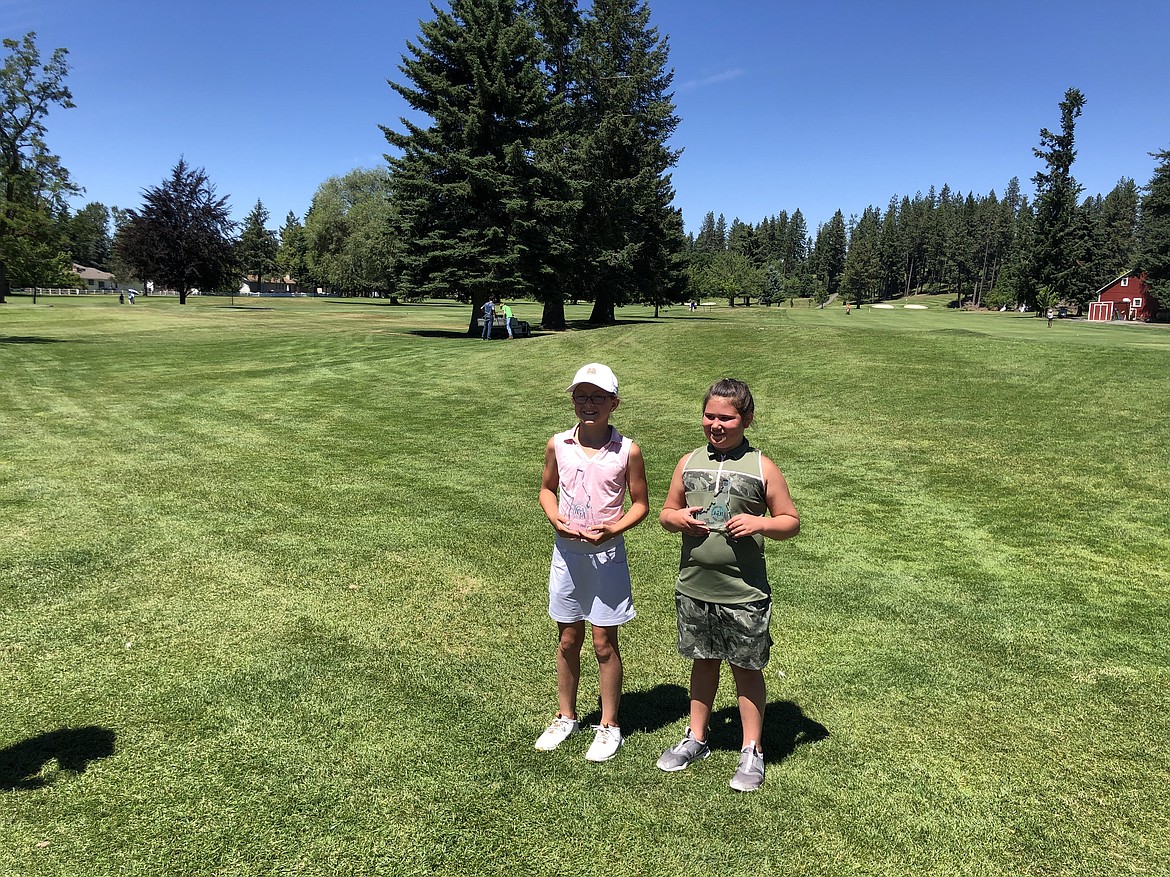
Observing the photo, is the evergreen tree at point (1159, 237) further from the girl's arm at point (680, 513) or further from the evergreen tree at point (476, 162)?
the girl's arm at point (680, 513)

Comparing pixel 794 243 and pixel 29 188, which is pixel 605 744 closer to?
pixel 29 188

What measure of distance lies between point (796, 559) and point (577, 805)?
13.9 feet

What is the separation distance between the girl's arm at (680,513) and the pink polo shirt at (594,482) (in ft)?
0.84

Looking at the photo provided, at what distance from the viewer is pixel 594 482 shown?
A: 3604 mm

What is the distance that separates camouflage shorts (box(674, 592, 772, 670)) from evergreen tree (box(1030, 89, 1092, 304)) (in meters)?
84.1

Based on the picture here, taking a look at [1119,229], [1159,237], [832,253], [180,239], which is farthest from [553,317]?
[832,253]

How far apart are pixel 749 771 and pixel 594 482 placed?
168 cm

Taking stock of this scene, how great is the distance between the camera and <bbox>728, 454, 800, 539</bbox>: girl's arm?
318cm

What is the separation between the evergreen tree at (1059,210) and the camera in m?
72.4

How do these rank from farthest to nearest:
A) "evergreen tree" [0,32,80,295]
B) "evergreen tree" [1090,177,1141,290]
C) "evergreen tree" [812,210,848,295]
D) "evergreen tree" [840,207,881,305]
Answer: "evergreen tree" [812,210,848,295]
"evergreen tree" [840,207,881,305]
"evergreen tree" [1090,177,1141,290]
"evergreen tree" [0,32,80,295]

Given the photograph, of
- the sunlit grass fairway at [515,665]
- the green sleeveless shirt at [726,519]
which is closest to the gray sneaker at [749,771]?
the sunlit grass fairway at [515,665]

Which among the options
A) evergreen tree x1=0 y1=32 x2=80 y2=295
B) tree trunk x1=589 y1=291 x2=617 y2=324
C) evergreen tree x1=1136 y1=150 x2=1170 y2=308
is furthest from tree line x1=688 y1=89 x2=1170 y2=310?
Result: evergreen tree x1=0 y1=32 x2=80 y2=295

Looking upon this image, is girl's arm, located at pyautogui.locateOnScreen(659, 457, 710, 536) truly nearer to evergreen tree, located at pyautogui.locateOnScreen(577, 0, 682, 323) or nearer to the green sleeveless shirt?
the green sleeveless shirt

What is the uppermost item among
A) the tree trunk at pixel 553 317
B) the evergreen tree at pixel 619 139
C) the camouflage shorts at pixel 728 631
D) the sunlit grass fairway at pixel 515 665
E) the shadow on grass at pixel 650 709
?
the evergreen tree at pixel 619 139
